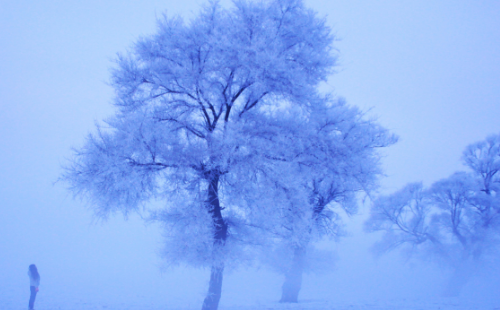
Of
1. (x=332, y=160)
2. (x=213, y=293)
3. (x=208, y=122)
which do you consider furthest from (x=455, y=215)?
(x=208, y=122)

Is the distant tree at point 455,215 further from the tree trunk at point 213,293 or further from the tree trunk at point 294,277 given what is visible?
the tree trunk at point 213,293

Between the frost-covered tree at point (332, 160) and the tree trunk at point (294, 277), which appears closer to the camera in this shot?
the frost-covered tree at point (332, 160)

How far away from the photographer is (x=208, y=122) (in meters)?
9.33

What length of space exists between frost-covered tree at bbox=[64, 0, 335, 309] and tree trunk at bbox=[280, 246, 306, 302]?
18.4 ft

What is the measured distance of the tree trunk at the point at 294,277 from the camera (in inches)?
549

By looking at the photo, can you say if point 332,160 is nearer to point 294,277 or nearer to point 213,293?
point 213,293

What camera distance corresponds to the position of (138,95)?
9.29 metres

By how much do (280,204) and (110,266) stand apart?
2775 cm

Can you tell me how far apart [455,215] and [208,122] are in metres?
17.5

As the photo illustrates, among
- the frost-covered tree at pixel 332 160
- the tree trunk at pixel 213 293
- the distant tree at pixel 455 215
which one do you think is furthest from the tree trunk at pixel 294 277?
the distant tree at pixel 455 215

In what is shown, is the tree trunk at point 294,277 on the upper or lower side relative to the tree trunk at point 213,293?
upper

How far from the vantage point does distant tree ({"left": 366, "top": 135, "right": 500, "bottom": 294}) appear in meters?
18.3

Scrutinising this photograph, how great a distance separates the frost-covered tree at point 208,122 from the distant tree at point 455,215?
37.4ft

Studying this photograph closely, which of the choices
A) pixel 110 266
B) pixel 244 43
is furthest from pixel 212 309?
pixel 110 266
